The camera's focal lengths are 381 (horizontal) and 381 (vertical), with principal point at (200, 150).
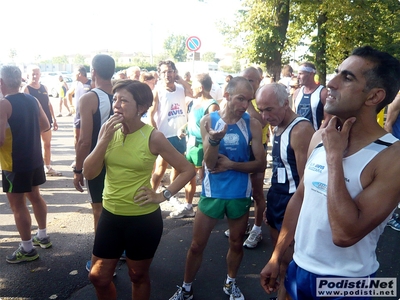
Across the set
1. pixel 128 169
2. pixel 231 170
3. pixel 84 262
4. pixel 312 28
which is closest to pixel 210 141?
pixel 231 170

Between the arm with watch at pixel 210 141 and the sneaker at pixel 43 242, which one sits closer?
the arm with watch at pixel 210 141

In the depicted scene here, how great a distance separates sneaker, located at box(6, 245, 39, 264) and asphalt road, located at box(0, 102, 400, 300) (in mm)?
51

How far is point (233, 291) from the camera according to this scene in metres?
3.49

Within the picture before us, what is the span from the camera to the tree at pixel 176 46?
226 feet

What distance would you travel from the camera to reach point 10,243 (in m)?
4.64

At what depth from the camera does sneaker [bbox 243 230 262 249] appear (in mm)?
4613

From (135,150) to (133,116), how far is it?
0.25m

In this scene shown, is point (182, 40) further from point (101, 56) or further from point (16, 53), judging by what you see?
point (101, 56)

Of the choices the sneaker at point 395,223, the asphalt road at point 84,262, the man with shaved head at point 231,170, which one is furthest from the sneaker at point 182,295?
the sneaker at point 395,223

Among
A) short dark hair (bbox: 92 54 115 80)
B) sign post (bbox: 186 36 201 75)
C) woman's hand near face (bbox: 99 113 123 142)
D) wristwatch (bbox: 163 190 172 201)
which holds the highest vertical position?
sign post (bbox: 186 36 201 75)

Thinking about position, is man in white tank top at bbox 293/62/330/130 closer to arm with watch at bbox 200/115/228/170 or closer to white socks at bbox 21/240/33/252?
arm with watch at bbox 200/115/228/170

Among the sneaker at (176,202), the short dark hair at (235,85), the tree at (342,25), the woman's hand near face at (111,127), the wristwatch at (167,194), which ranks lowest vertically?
the sneaker at (176,202)

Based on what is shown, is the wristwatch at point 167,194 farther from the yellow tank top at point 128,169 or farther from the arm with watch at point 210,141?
the arm with watch at point 210,141

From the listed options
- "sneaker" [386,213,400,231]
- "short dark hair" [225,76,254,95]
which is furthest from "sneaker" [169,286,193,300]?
"sneaker" [386,213,400,231]
